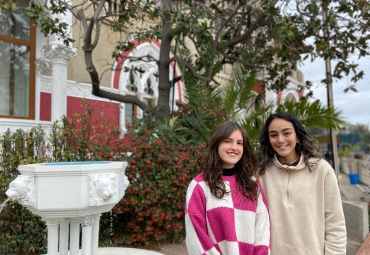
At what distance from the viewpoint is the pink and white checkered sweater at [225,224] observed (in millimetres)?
1822

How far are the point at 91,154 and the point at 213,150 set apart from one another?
2827mm

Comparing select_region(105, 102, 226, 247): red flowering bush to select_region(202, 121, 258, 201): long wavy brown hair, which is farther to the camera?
select_region(105, 102, 226, 247): red flowering bush

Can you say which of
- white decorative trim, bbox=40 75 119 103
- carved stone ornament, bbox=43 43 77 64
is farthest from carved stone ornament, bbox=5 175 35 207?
white decorative trim, bbox=40 75 119 103

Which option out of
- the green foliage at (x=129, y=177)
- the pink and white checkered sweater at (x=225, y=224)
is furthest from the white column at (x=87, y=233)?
the green foliage at (x=129, y=177)

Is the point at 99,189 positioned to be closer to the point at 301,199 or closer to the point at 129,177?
the point at 301,199

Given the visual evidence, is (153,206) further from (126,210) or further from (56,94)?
(56,94)

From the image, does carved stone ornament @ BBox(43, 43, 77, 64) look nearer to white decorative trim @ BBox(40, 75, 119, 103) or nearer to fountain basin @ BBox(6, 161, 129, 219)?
white decorative trim @ BBox(40, 75, 119, 103)

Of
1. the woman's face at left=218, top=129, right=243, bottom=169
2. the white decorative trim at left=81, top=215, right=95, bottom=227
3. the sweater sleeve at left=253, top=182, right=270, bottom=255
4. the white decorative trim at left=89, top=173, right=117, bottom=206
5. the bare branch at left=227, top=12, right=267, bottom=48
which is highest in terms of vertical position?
the bare branch at left=227, top=12, right=267, bottom=48

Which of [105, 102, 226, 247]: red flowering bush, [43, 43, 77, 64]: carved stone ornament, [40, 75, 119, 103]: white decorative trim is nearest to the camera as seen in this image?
[105, 102, 226, 247]: red flowering bush

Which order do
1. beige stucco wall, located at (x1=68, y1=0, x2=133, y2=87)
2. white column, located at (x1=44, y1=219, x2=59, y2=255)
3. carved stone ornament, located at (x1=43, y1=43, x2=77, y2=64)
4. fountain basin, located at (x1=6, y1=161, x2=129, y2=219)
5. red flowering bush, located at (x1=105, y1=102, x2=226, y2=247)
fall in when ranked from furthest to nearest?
1. beige stucco wall, located at (x1=68, y1=0, x2=133, y2=87)
2. carved stone ornament, located at (x1=43, y1=43, x2=77, y2=64)
3. red flowering bush, located at (x1=105, y1=102, x2=226, y2=247)
4. white column, located at (x1=44, y1=219, x2=59, y2=255)
5. fountain basin, located at (x1=6, y1=161, x2=129, y2=219)

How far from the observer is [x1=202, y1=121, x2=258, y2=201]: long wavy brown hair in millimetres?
1921

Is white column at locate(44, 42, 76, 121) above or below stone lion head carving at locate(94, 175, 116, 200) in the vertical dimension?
above

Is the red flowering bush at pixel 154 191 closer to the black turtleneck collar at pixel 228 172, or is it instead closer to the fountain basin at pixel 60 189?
the fountain basin at pixel 60 189

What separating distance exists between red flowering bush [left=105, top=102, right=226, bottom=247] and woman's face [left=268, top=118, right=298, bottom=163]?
2.57m
